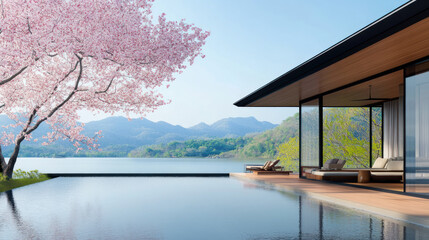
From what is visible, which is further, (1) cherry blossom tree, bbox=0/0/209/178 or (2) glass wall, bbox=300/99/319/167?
(2) glass wall, bbox=300/99/319/167

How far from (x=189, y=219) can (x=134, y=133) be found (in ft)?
183

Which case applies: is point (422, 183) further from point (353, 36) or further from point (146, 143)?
point (146, 143)

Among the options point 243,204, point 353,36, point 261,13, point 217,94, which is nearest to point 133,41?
point 243,204

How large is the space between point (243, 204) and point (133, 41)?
5650mm

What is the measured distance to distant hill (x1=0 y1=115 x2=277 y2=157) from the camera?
2077 inches

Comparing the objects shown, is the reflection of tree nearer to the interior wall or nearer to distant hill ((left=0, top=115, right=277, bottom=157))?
the interior wall

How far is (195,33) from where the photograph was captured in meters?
12.8

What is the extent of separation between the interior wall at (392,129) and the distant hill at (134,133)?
3993 centimetres

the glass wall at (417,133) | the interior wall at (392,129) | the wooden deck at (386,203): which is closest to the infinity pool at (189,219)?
the wooden deck at (386,203)

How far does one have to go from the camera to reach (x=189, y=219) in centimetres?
670

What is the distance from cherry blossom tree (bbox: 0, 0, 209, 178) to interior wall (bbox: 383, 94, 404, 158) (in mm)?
7276

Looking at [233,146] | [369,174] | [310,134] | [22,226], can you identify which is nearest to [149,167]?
[233,146]

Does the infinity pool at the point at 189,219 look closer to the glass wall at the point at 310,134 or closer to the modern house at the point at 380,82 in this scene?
the modern house at the point at 380,82

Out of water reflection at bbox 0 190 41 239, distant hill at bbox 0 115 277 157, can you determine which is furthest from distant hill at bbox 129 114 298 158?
water reflection at bbox 0 190 41 239
